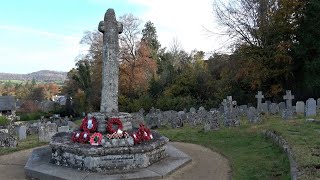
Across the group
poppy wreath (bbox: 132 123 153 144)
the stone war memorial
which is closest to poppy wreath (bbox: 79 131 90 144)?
the stone war memorial

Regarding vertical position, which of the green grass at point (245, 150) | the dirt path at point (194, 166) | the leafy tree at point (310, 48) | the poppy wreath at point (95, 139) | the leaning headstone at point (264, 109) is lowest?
the dirt path at point (194, 166)

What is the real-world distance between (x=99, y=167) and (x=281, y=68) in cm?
2303

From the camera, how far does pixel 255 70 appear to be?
2955 centimetres

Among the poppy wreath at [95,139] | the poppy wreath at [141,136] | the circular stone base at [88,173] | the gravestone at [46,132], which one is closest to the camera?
the circular stone base at [88,173]

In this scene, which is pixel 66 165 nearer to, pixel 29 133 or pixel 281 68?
pixel 29 133

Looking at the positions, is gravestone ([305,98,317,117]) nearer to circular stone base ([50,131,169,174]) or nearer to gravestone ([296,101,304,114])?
gravestone ([296,101,304,114])

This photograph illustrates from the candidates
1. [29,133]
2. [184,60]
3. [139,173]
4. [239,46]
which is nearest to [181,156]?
[139,173]

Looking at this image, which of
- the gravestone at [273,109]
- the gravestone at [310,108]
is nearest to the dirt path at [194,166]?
the gravestone at [310,108]

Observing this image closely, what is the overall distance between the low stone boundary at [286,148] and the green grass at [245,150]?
187 millimetres

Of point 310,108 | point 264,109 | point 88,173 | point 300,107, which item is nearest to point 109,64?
point 88,173

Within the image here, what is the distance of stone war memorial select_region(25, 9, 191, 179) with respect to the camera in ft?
32.3

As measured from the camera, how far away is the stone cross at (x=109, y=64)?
11.7 meters

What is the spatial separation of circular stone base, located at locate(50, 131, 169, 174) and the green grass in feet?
8.58

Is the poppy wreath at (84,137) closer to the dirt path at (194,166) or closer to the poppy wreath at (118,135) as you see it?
the poppy wreath at (118,135)
